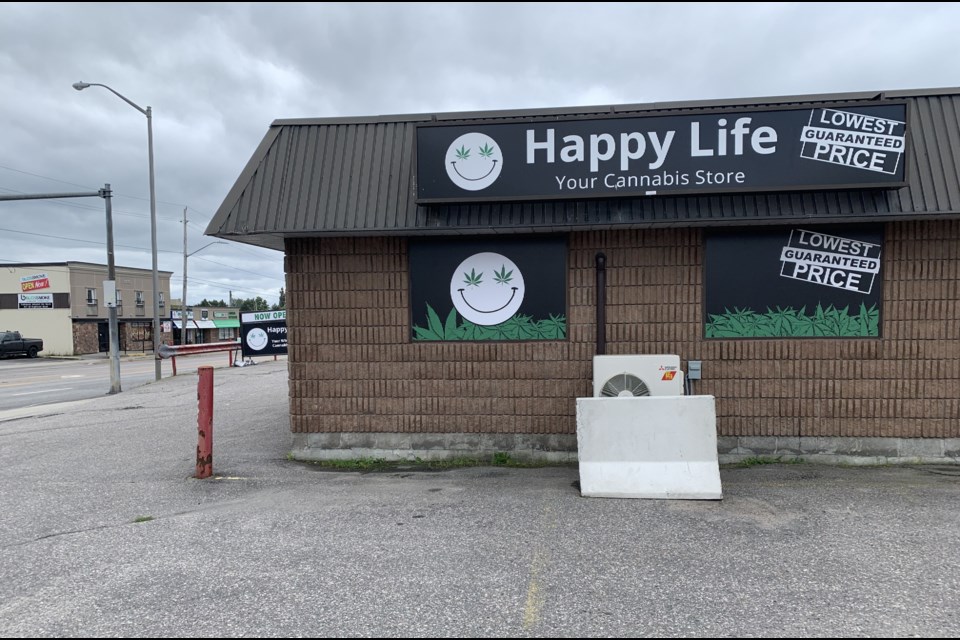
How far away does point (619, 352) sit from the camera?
21.7 feet

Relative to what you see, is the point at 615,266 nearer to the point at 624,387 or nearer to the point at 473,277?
the point at 624,387

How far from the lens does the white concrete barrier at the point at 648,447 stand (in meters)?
5.35

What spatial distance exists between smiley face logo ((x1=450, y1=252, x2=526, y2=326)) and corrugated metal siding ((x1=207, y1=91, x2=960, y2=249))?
505 millimetres

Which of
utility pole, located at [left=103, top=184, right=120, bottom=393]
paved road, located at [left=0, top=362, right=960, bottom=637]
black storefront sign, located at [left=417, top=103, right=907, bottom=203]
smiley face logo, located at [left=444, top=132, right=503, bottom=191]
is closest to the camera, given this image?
paved road, located at [left=0, top=362, right=960, bottom=637]

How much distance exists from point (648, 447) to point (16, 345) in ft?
148

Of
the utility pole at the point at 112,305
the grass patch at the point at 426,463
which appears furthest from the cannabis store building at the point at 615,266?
the utility pole at the point at 112,305

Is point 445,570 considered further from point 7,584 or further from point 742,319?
point 742,319

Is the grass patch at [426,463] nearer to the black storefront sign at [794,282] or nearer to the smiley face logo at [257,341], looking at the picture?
the black storefront sign at [794,282]

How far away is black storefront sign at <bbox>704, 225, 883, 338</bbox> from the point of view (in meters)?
6.34

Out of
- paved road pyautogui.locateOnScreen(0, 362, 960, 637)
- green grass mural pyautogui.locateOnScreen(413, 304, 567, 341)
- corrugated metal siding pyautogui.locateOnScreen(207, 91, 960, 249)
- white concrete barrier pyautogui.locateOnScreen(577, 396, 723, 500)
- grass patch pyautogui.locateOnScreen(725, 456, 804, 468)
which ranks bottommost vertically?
paved road pyautogui.locateOnScreen(0, 362, 960, 637)

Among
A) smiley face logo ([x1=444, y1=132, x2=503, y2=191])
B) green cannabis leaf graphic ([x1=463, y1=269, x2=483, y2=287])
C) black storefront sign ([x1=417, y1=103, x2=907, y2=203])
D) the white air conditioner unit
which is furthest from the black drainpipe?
smiley face logo ([x1=444, y1=132, x2=503, y2=191])

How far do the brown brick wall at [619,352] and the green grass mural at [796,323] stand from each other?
123 mm

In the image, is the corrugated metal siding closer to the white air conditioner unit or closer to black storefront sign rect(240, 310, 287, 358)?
the white air conditioner unit

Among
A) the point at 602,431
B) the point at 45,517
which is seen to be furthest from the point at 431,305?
the point at 45,517
